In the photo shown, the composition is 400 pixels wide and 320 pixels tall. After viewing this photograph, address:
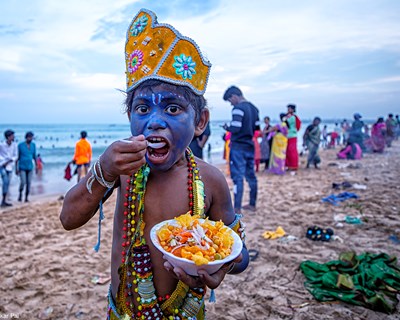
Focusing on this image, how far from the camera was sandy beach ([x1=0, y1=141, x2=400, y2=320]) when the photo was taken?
3.43m

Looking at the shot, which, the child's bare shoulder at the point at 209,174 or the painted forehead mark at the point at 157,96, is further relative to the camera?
the child's bare shoulder at the point at 209,174

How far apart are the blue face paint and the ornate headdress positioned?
8cm

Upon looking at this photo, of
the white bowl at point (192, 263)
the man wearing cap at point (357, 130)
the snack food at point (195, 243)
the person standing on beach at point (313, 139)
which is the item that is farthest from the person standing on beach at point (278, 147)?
the white bowl at point (192, 263)

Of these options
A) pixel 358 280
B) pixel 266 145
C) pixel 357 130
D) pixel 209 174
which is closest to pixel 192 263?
pixel 209 174

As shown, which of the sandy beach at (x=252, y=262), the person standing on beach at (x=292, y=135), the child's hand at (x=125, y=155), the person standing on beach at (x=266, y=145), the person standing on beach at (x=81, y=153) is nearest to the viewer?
the child's hand at (x=125, y=155)

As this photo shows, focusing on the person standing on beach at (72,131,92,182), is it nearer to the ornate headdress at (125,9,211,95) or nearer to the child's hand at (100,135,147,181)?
the ornate headdress at (125,9,211,95)

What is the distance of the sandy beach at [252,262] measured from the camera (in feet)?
11.3

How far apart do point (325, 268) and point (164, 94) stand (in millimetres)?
3513

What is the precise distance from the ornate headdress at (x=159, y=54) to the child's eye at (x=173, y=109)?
121 mm

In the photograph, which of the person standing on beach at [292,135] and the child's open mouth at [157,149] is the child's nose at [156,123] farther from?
the person standing on beach at [292,135]

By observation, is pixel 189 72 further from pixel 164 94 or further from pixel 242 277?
pixel 242 277

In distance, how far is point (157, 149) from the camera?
164cm

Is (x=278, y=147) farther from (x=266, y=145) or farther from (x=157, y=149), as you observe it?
(x=157, y=149)

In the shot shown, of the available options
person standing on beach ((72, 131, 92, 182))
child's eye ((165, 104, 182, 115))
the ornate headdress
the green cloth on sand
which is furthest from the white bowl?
person standing on beach ((72, 131, 92, 182))
